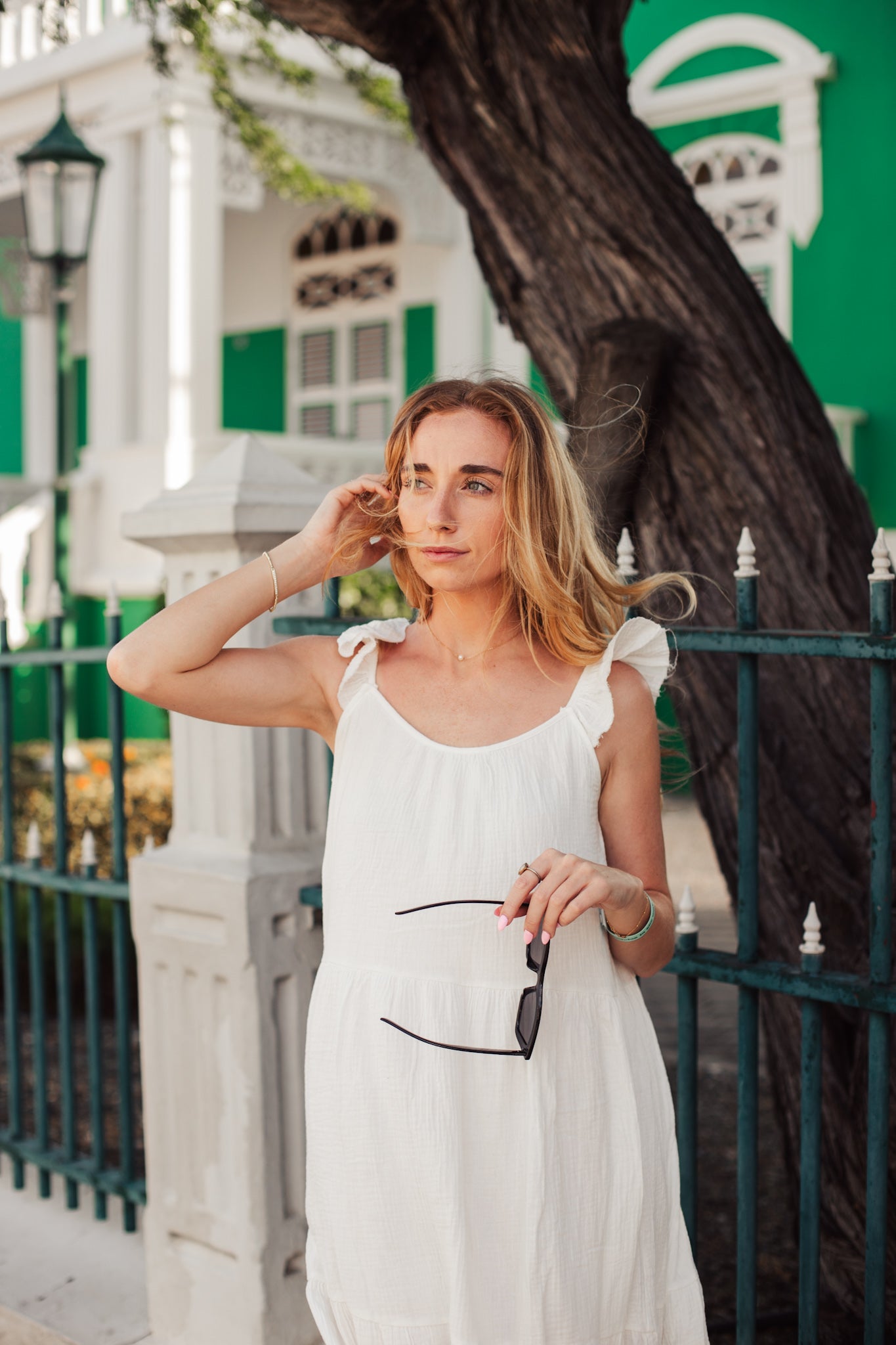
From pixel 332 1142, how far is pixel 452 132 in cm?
221

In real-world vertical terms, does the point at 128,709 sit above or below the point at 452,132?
below

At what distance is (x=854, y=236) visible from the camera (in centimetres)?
939

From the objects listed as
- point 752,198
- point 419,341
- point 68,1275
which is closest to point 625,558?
point 68,1275

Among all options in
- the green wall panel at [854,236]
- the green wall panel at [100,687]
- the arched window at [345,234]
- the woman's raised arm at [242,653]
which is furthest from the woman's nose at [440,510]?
the arched window at [345,234]

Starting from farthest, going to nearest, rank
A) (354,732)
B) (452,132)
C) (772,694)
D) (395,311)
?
(395,311) → (452,132) → (772,694) → (354,732)

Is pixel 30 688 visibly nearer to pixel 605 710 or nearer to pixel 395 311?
pixel 395 311

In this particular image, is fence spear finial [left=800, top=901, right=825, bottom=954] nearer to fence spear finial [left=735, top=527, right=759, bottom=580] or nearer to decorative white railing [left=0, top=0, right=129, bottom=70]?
fence spear finial [left=735, top=527, right=759, bottom=580]

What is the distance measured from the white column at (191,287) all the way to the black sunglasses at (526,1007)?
25.5 feet

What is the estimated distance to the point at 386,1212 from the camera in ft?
5.86

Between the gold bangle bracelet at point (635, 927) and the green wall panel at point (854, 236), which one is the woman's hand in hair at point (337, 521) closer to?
the gold bangle bracelet at point (635, 927)

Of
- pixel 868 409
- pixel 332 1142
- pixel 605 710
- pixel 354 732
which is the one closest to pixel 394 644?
pixel 354 732

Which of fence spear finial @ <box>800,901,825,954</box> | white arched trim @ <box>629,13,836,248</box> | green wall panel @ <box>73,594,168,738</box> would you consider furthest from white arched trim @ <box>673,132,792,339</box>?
fence spear finial @ <box>800,901,825,954</box>

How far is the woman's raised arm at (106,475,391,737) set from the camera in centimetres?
196

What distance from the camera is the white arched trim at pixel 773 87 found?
936 centimetres
